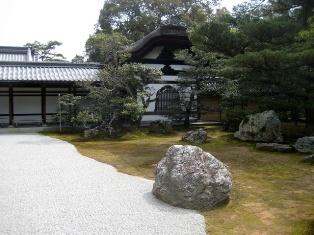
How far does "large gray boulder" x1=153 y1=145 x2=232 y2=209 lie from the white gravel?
24 cm

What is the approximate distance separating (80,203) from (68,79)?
13.5m

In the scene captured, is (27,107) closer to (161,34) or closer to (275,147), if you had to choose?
(161,34)

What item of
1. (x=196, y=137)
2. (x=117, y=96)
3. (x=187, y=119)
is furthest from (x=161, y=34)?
(x=196, y=137)

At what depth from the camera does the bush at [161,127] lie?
17375 mm

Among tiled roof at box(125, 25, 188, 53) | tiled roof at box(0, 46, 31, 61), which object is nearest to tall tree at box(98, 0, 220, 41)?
tiled roof at box(0, 46, 31, 61)

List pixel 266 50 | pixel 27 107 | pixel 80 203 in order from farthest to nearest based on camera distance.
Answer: pixel 27 107 → pixel 266 50 → pixel 80 203

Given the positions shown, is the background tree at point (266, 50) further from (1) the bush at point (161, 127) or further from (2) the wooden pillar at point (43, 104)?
(2) the wooden pillar at point (43, 104)

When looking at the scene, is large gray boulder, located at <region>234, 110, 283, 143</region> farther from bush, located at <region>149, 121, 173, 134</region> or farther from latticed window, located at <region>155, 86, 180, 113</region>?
latticed window, located at <region>155, 86, 180, 113</region>

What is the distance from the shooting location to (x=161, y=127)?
17.6m

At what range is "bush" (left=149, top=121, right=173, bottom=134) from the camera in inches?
684

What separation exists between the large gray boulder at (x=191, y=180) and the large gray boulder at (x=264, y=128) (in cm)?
745

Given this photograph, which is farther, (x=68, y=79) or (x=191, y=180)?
(x=68, y=79)

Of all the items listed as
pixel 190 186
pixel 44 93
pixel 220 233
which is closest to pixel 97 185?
pixel 190 186

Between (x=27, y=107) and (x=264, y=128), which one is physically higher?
(x=27, y=107)
